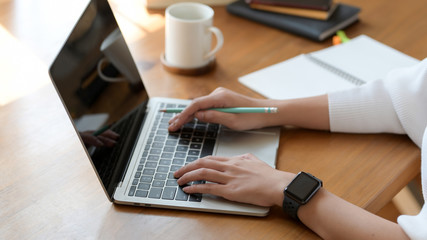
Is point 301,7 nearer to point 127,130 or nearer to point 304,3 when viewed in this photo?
point 304,3

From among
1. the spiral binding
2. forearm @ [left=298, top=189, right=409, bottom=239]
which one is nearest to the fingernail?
forearm @ [left=298, top=189, right=409, bottom=239]

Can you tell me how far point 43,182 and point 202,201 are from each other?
305 millimetres

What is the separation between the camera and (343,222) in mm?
774

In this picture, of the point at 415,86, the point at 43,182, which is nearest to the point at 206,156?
the point at 43,182

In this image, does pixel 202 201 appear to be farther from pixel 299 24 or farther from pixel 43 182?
pixel 299 24

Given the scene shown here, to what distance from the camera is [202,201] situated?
81 centimetres

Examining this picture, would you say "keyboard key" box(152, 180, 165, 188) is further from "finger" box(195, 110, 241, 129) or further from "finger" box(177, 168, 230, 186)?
"finger" box(195, 110, 241, 129)

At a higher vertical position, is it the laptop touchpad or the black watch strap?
the black watch strap

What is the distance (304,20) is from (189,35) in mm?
415

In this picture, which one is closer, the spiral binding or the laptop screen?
the laptop screen

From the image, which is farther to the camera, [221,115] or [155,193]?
[221,115]

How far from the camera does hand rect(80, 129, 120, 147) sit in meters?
0.78

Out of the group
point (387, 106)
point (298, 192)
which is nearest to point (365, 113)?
point (387, 106)

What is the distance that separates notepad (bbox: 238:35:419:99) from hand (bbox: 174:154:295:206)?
0.29 m
